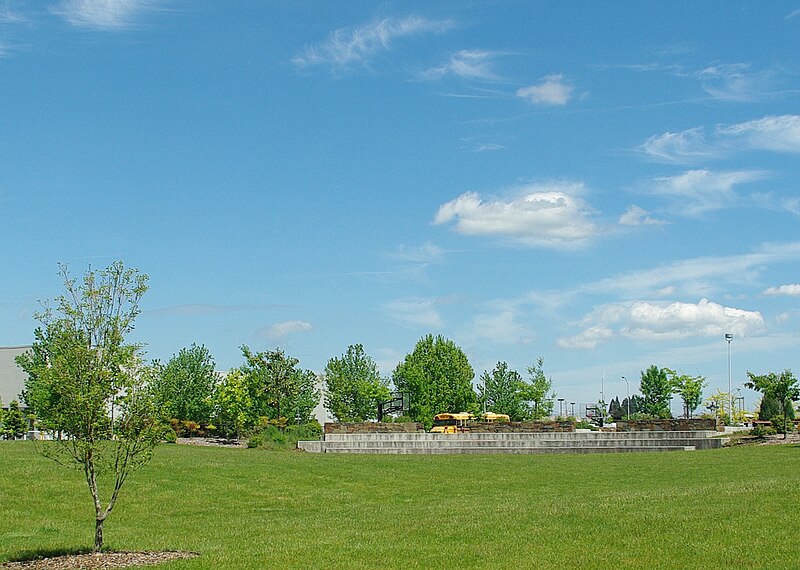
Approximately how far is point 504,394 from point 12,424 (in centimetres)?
3557

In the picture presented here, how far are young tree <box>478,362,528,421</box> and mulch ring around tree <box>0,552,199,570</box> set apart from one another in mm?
56271

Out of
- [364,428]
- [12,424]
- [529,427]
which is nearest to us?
[364,428]

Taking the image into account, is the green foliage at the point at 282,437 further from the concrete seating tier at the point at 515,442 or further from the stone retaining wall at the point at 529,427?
the stone retaining wall at the point at 529,427

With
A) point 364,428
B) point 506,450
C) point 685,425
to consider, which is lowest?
point 506,450

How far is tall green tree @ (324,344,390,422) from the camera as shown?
63.2 meters

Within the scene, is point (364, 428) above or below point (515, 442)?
above

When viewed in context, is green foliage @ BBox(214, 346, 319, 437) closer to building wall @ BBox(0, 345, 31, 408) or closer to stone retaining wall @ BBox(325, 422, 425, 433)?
stone retaining wall @ BBox(325, 422, 425, 433)

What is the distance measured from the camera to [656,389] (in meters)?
70.2

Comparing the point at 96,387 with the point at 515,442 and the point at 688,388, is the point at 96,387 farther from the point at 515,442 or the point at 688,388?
the point at 688,388

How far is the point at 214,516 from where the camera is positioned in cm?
1903

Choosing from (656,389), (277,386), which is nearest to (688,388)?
(656,389)

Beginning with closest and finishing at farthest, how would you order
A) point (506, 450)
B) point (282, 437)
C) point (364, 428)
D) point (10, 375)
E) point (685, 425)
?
1. point (506, 450)
2. point (282, 437)
3. point (685, 425)
4. point (364, 428)
5. point (10, 375)

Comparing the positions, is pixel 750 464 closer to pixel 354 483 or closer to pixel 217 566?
pixel 354 483

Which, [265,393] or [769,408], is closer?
[265,393]
